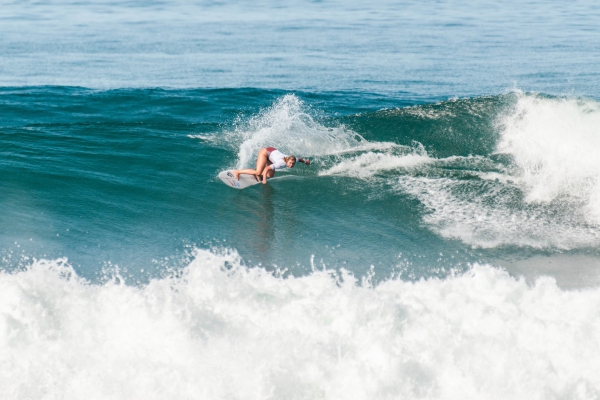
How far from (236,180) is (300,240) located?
3.01 m

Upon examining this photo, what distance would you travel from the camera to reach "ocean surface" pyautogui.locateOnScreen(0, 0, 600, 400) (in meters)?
6.99

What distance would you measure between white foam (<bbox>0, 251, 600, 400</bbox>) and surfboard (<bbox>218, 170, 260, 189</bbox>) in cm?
501

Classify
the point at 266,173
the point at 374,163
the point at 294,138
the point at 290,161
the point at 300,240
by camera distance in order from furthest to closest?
the point at 294,138 < the point at 374,163 < the point at 266,173 < the point at 290,161 < the point at 300,240

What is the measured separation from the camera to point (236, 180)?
43.6 feet

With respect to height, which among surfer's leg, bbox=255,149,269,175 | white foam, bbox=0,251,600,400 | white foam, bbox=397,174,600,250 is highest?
surfer's leg, bbox=255,149,269,175

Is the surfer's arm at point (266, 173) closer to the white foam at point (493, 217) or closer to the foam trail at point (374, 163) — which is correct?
the foam trail at point (374, 163)

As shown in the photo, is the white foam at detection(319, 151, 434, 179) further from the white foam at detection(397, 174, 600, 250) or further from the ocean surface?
the white foam at detection(397, 174, 600, 250)

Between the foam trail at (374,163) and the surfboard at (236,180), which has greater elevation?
the foam trail at (374,163)

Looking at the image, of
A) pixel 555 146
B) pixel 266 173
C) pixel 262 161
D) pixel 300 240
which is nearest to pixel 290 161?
pixel 266 173

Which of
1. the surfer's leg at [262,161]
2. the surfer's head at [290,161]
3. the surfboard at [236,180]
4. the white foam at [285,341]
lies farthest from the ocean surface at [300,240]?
the surfer's head at [290,161]

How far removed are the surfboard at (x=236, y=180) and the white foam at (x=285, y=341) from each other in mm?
5007

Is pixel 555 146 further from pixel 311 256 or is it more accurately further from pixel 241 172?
pixel 311 256

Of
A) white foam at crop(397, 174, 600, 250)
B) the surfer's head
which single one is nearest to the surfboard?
the surfer's head

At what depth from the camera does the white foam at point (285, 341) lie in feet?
22.3
